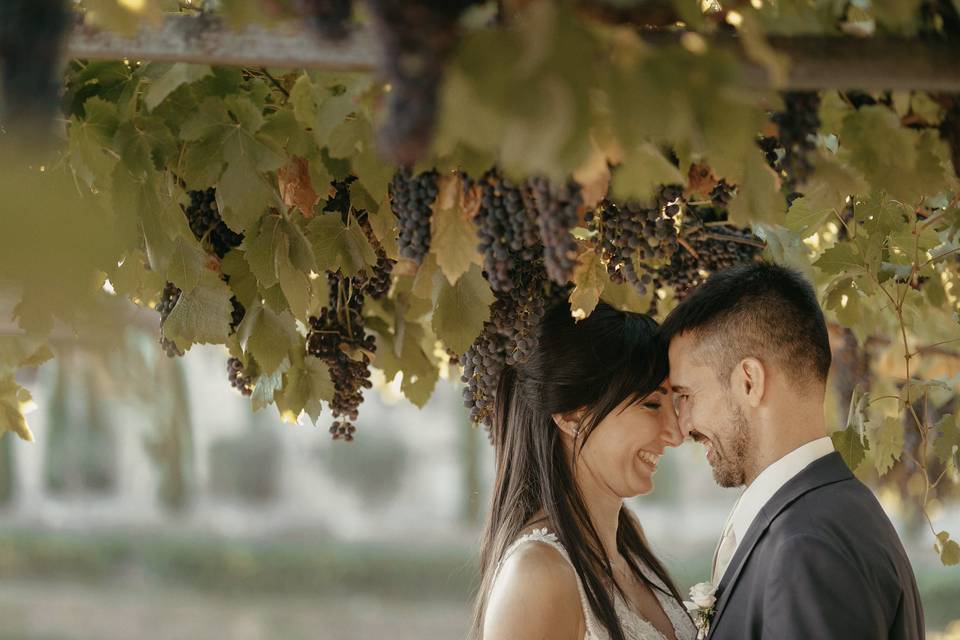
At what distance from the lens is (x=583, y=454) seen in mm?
2736

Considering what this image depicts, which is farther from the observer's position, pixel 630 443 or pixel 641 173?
pixel 630 443

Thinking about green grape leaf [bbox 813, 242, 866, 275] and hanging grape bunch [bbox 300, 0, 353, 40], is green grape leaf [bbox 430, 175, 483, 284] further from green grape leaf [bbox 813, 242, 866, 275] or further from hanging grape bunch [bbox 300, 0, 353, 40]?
green grape leaf [bbox 813, 242, 866, 275]

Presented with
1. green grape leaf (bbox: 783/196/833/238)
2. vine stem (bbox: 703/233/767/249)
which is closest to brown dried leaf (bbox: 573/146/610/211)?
green grape leaf (bbox: 783/196/833/238)

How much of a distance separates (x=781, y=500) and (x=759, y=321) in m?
0.44

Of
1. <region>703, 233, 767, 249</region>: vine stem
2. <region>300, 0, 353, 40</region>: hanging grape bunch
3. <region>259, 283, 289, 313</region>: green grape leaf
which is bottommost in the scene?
<region>259, 283, 289, 313</region>: green grape leaf

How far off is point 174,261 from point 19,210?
A: 4.57 ft

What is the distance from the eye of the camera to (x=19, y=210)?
695 millimetres

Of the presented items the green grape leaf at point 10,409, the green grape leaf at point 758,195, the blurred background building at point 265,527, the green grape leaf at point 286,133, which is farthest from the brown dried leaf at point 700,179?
the blurred background building at point 265,527

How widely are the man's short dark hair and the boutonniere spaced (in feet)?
1.62

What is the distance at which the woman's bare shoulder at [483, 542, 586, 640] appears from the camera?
2402mm

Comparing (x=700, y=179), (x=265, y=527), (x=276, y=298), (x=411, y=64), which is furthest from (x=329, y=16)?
(x=265, y=527)

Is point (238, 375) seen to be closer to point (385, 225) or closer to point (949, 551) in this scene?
point (385, 225)

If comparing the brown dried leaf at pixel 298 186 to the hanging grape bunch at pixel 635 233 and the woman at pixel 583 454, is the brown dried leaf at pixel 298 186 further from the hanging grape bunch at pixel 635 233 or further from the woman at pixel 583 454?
the woman at pixel 583 454

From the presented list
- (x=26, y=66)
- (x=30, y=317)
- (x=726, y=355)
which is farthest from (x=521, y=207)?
(x=726, y=355)
